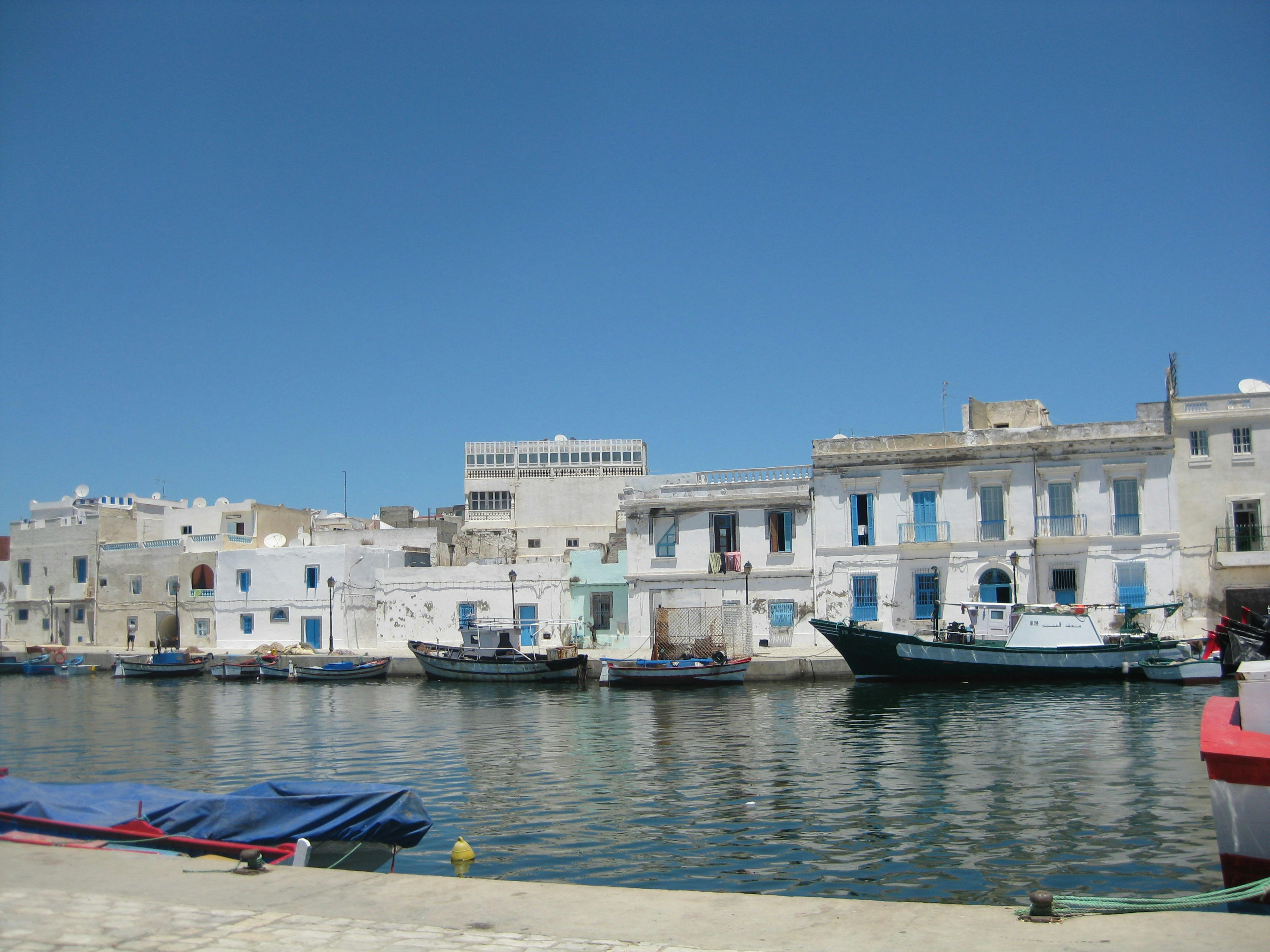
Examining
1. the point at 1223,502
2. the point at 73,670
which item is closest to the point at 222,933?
the point at 1223,502

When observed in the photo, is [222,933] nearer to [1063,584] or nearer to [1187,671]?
[1187,671]

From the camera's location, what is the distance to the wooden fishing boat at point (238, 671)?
146 feet

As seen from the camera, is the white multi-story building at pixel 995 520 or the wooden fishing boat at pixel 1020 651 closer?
the wooden fishing boat at pixel 1020 651

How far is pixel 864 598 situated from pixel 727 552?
5602 mm

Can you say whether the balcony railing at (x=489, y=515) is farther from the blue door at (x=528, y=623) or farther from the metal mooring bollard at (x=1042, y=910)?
the metal mooring bollard at (x=1042, y=910)

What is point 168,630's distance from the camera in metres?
56.9

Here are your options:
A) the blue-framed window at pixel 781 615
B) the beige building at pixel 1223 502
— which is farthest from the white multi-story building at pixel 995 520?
the blue-framed window at pixel 781 615

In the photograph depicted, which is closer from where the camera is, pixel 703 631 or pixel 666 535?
pixel 703 631

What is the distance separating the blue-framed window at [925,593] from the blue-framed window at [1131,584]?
605 cm

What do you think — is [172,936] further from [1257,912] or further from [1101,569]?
[1101,569]

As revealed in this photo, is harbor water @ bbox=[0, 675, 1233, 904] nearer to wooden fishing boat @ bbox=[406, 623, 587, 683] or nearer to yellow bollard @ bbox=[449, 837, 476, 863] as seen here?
yellow bollard @ bbox=[449, 837, 476, 863]

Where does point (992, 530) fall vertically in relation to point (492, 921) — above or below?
above

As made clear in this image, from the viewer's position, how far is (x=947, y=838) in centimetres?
1311

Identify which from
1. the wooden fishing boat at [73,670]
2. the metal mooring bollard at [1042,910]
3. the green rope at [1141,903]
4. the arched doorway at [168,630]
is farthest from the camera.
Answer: the arched doorway at [168,630]
